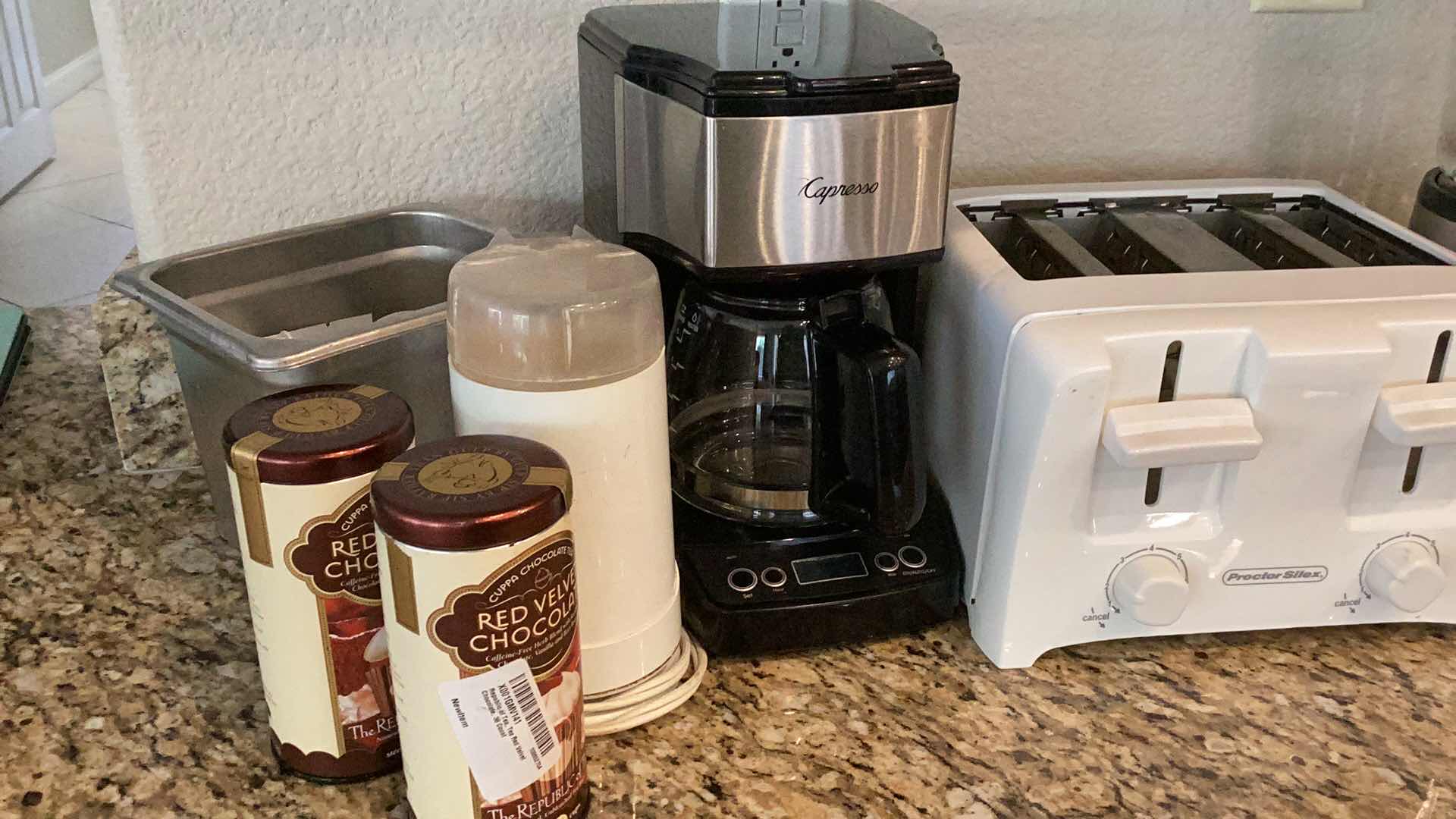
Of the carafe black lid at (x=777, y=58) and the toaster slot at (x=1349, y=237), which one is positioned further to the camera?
the toaster slot at (x=1349, y=237)

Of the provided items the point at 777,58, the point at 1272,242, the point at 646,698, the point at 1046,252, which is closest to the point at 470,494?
the point at 646,698

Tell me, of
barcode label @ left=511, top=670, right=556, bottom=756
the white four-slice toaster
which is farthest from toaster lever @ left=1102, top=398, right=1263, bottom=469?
barcode label @ left=511, top=670, right=556, bottom=756

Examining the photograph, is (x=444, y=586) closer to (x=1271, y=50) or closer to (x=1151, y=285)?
(x=1151, y=285)

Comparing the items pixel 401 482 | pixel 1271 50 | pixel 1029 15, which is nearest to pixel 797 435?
pixel 401 482

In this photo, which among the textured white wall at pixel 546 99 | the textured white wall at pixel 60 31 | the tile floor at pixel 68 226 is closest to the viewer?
the textured white wall at pixel 546 99

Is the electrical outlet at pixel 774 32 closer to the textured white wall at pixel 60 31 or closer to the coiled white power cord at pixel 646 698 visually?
the coiled white power cord at pixel 646 698

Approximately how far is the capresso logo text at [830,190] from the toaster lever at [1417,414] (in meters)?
0.31

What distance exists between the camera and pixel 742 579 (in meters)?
0.71

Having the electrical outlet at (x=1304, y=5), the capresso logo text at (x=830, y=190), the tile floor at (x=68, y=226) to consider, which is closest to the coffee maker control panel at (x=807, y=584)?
the capresso logo text at (x=830, y=190)

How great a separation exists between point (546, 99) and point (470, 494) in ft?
1.53

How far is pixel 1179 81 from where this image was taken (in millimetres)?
978

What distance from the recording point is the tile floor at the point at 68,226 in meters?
1.94

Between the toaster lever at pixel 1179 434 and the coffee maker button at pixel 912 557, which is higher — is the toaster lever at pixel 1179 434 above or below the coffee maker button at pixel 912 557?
above

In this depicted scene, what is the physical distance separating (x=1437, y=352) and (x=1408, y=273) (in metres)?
0.07
